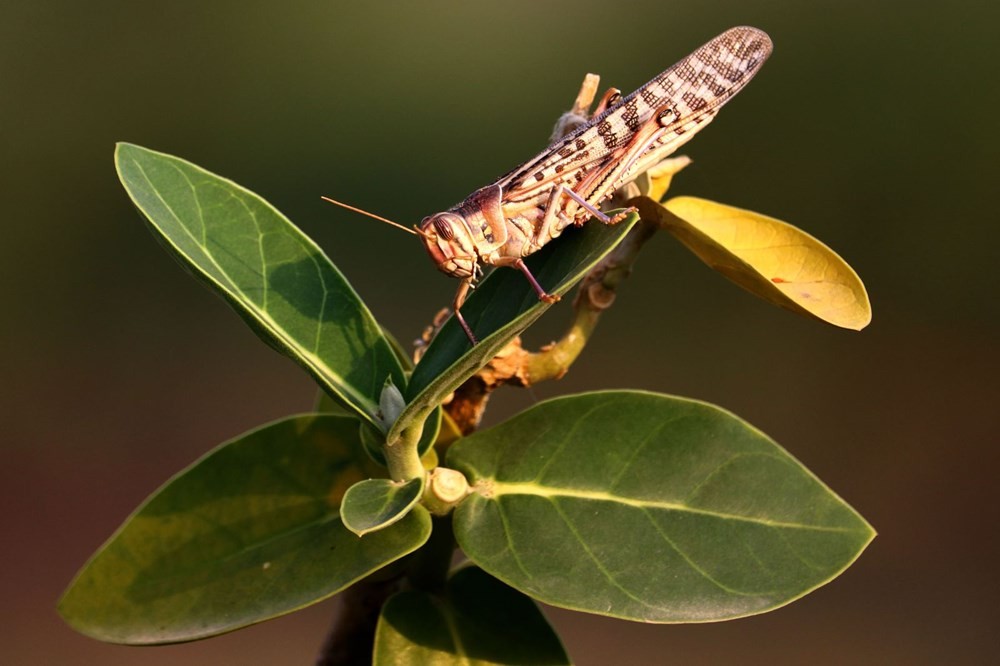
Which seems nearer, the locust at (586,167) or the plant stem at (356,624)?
the plant stem at (356,624)

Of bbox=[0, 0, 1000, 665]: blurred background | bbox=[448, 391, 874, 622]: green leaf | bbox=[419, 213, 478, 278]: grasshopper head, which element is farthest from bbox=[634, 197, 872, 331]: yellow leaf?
bbox=[0, 0, 1000, 665]: blurred background

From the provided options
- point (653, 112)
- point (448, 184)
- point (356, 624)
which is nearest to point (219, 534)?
point (356, 624)

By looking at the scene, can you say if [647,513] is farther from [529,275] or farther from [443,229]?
[443,229]

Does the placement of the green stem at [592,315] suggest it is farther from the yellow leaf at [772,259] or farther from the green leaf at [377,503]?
the green leaf at [377,503]

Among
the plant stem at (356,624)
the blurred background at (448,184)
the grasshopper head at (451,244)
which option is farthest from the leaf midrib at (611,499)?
the blurred background at (448,184)

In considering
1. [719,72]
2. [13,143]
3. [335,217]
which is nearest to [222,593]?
[719,72]

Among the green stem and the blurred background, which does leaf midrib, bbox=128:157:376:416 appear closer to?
the green stem
